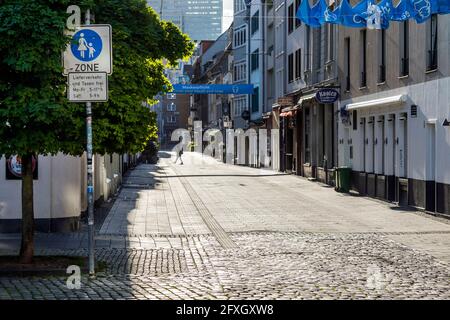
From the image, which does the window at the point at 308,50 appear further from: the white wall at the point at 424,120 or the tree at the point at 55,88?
the tree at the point at 55,88

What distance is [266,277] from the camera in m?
11.2

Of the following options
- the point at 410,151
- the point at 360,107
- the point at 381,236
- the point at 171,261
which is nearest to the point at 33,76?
the point at 171,261

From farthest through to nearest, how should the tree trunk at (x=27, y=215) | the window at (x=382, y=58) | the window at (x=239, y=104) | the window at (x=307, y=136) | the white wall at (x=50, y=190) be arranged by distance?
the window at (x=239, y=104) < the window at (x=307, y=136) < the window at (x=382, y=58) < the white wall at (x=50, y=190) < the tree trunk at (x=27, y=215)

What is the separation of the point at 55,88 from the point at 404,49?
15709 millimetres

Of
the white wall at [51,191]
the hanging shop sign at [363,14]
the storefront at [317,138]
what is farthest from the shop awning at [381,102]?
the white wall at [51,191]

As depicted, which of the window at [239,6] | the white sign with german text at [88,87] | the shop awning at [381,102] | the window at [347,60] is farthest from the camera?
the window at [239,6]

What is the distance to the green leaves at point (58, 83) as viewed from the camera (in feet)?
36.0

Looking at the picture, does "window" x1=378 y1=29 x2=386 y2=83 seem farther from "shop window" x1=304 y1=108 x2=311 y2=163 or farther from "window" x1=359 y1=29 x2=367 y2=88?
"shop window" x1=304 y1=108 x2=311 y2=163

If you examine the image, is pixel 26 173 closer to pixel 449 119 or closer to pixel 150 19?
pixel 150 19

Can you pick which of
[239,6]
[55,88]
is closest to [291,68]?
[239,6]

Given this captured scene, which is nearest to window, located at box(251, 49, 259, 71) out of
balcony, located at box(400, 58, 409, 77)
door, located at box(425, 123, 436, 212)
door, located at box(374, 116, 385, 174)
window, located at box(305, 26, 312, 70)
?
window, located at box(305, 26, 312, 70)

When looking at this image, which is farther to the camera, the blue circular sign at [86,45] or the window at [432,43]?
the window at [432,43]

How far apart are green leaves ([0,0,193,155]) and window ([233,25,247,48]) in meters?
60.7

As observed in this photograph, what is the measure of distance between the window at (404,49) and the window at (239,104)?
4697 cm
